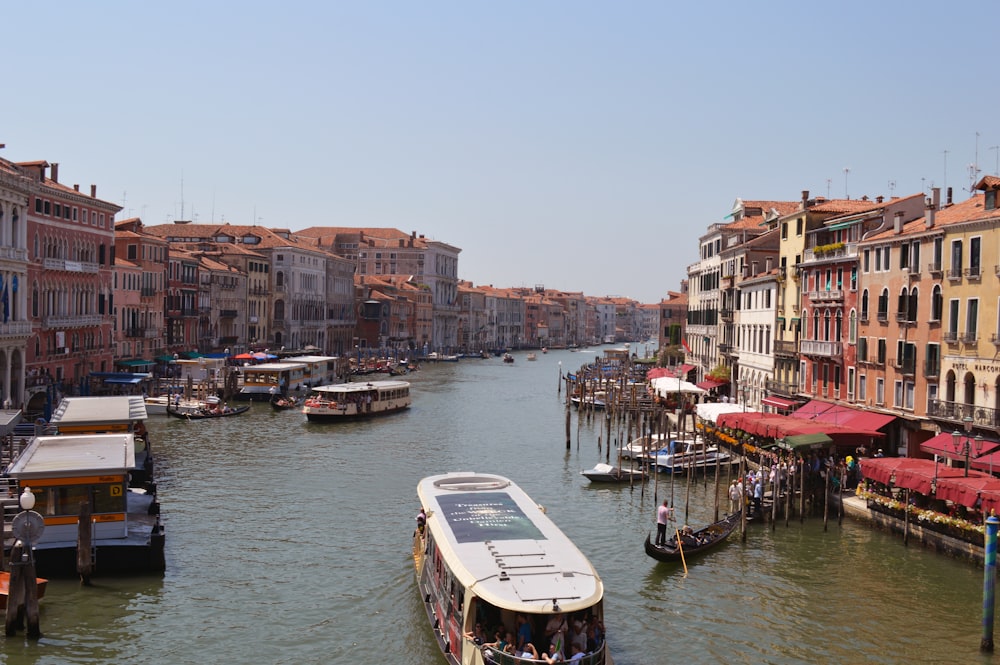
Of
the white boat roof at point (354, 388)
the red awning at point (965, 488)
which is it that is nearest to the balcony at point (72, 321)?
the white boat roof at point (354, 388)

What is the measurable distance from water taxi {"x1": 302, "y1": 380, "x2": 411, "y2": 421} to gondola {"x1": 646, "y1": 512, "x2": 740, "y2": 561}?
75.7ft

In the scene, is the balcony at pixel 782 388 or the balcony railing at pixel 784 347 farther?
the balcony railing at pixel 784 347

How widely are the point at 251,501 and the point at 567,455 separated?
12699mm

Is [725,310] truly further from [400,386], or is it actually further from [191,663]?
[191,663]

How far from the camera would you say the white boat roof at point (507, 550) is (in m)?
11.5

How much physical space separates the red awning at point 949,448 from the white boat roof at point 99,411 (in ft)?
59.0

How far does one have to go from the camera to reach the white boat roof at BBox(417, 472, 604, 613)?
1151 centimetres

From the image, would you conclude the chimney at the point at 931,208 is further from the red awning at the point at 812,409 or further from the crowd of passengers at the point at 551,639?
the crowd of passengers at the point at 551,639

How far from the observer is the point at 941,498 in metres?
19.0

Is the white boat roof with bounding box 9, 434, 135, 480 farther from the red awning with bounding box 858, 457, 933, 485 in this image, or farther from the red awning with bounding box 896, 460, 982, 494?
the red awning with bounding box 858, 457, 933, 485

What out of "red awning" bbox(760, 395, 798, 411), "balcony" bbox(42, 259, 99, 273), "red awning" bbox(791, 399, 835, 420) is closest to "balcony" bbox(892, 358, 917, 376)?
"red awning" bbox(791, 399, 835, 420)

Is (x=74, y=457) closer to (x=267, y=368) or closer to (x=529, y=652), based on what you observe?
(x=529, y=652)

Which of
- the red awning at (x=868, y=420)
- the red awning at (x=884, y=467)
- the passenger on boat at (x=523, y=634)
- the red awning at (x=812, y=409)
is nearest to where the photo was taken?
the passenger on boat at (x=523, y=634)

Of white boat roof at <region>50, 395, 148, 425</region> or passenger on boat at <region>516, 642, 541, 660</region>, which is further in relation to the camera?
white boat roof at <region>50, 395, 148, 425</region>
